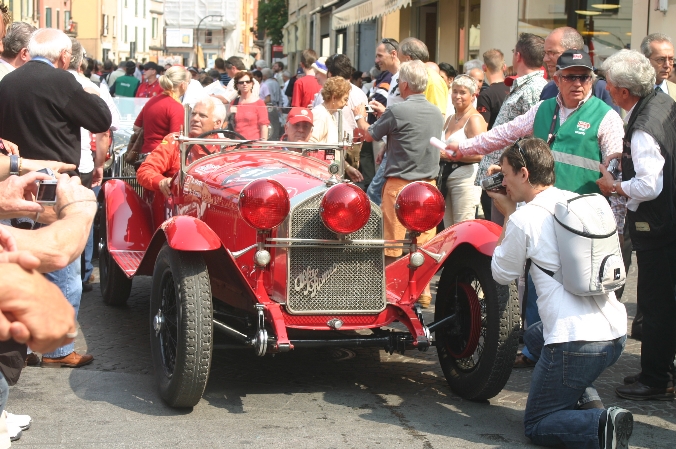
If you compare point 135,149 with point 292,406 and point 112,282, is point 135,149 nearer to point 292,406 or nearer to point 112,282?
Result: point 112,282

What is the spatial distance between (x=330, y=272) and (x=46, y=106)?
2.02m

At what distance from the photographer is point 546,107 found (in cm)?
544

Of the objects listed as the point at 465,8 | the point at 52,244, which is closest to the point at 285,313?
the point at 52,244

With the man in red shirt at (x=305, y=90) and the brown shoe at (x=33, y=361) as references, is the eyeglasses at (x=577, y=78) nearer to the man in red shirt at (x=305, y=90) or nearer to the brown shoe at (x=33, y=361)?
the brown shoe at (x=33, y=361)

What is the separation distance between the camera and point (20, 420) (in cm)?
427

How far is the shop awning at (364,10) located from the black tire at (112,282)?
966 centimetres

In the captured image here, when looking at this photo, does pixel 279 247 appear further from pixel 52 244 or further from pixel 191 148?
pixel 52 244

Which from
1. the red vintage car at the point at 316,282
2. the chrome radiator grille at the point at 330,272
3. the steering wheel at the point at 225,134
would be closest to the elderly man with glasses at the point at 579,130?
the red vintage car at the point at 316,282

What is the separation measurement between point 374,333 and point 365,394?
33cm

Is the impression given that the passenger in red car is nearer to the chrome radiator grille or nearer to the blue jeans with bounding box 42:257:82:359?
the blue jeans with bounding box 42:257:82:359

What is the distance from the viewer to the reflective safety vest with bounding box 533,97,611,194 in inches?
203

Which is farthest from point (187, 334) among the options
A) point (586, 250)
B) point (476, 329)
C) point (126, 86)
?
point (126, 86)

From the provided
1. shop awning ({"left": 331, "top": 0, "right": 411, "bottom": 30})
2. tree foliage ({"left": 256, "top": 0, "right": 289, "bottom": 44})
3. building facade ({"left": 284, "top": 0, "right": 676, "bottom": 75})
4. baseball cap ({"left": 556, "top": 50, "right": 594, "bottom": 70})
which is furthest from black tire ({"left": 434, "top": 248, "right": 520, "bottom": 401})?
tree foliage ({"left": 256, "top": 0, "right": 289, "bottom": 44})

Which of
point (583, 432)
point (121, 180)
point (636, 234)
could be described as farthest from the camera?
point (121, 180)
